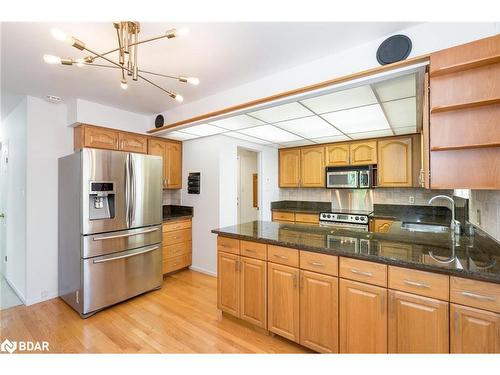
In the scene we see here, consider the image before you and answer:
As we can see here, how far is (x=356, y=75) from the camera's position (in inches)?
71.0

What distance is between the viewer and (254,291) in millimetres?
2086

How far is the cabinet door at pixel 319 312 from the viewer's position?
5.50 ft

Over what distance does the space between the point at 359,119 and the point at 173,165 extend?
2.91 metres

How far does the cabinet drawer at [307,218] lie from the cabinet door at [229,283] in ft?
8.32

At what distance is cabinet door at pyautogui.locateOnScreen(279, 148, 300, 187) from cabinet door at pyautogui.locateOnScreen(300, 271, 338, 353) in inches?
125

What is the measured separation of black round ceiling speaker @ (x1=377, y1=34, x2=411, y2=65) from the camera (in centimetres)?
164

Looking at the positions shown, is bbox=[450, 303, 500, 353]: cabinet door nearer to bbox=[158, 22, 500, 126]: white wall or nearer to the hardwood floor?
the hardwood floor

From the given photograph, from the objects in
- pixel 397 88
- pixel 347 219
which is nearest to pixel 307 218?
pixel 347 219

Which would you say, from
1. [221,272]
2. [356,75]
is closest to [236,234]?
[221,272]

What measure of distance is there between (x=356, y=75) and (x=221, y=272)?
2108 millimetres

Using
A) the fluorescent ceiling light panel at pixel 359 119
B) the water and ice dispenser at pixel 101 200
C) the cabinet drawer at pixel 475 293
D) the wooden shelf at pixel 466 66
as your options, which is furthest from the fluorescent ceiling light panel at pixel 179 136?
the cabinet drawer at pixel 475 293

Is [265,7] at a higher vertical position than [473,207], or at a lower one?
higher

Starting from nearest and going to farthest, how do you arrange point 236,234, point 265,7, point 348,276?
point 265,7 → point 348,276 → point 236,234
